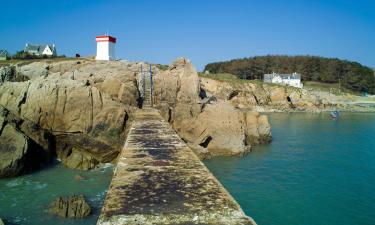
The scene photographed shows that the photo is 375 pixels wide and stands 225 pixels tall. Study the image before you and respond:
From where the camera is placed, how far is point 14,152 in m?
21.6

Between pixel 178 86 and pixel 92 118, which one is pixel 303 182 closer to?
pixel 178 86

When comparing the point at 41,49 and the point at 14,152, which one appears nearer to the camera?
the point at 14,152

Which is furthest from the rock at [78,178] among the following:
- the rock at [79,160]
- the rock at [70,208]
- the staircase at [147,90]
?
the staircase at [147,90]

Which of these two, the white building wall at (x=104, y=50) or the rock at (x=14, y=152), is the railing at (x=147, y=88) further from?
the white building wall at (x=104, y=50)

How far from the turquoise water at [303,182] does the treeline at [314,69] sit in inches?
4263

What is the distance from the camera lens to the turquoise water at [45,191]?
15.7 m

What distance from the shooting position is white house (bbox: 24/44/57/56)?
8172cm

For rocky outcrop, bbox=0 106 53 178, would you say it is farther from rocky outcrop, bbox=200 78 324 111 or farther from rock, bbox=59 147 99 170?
rocky outcrop, bbox=200 78 324 111

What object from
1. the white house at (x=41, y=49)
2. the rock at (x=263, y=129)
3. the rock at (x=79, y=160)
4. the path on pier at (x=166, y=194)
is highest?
the white house at (x=41, y=49)

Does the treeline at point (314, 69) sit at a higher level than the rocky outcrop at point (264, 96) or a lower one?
higher

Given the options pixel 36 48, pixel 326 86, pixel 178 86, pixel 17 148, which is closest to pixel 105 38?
pixel 178 86

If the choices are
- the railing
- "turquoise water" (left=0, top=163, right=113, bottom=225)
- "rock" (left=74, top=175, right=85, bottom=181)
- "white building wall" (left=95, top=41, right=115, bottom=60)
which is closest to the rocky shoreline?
the railing

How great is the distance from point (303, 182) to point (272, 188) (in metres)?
2.69

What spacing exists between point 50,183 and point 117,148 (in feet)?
18.4
